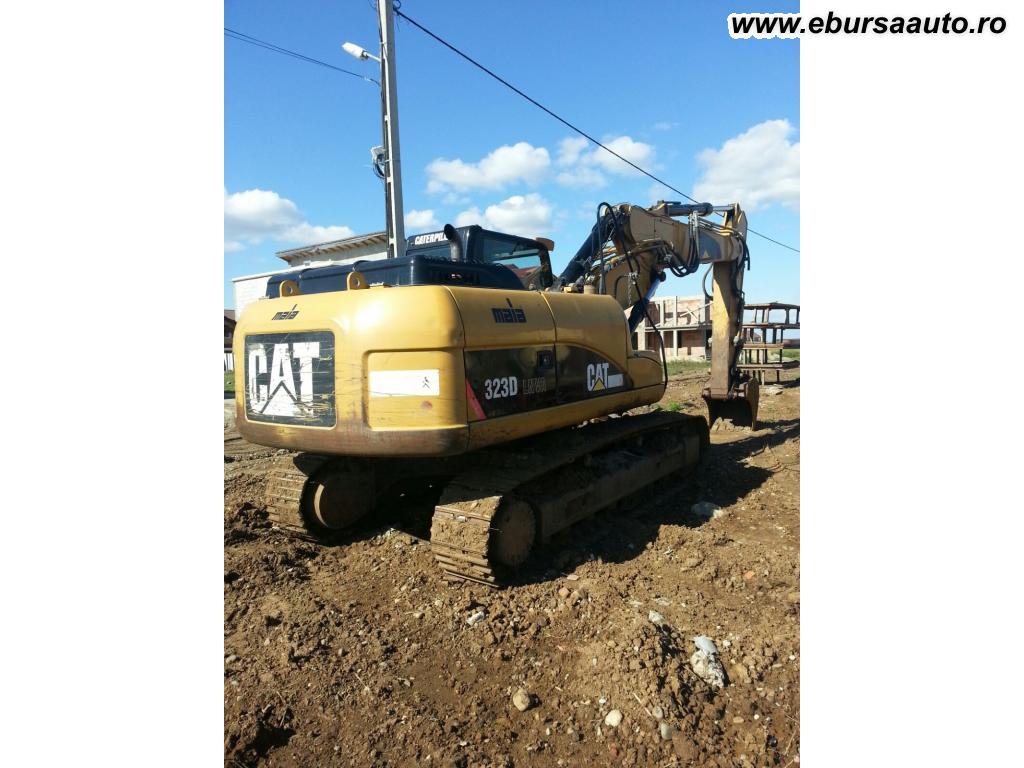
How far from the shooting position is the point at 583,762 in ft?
8.54

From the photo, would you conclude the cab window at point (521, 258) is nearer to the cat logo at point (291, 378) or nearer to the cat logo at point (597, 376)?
the cat logo at point (597, 376)

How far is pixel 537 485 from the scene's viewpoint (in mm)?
4617

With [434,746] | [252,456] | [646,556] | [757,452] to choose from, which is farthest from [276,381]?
[757,452]

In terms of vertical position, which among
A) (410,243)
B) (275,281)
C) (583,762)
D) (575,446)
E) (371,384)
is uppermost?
(410,243)

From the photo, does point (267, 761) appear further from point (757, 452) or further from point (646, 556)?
point (757, 452)

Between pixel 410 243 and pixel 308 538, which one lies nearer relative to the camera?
pixel 308 538

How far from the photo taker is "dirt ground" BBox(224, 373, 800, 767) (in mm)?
2697

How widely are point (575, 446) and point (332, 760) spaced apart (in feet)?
9.17

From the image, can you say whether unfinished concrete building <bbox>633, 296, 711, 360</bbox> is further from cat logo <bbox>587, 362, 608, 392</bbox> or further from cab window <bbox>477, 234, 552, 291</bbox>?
cat logo <bbox>587, 362, 608, 392</bbox>

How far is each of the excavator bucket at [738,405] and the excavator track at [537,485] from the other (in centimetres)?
240

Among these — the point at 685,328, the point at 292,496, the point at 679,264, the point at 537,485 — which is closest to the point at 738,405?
the point at 679,264

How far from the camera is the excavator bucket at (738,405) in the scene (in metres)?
8.26

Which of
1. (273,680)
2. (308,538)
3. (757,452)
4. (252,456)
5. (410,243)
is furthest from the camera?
(252,456)

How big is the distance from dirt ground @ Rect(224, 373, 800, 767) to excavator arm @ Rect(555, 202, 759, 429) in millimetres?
2358
